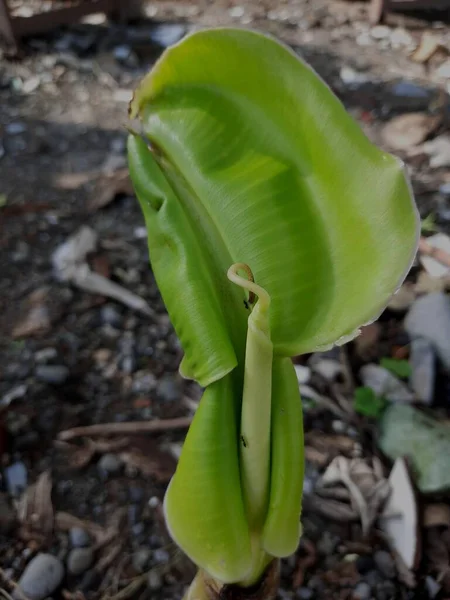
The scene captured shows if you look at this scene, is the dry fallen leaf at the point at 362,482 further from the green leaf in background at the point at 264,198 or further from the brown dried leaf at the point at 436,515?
the green leaf in background at the point at 264,198

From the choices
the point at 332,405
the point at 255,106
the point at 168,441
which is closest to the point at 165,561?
the point at 168,441

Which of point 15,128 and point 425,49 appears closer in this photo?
point 15,128

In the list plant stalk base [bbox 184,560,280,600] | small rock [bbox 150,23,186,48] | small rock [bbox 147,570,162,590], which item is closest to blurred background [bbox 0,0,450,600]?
small rock [bbox 147,570,162,590]

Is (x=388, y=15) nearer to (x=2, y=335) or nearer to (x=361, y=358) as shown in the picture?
(x=361, y=358)

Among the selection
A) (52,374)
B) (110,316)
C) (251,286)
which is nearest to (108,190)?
(110,316)

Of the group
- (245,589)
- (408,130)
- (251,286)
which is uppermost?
(251,286)

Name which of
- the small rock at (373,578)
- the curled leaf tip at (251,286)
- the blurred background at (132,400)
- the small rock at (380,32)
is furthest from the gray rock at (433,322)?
the small rock at (380,32)

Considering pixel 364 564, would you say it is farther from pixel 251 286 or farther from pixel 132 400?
pixel 251 286
